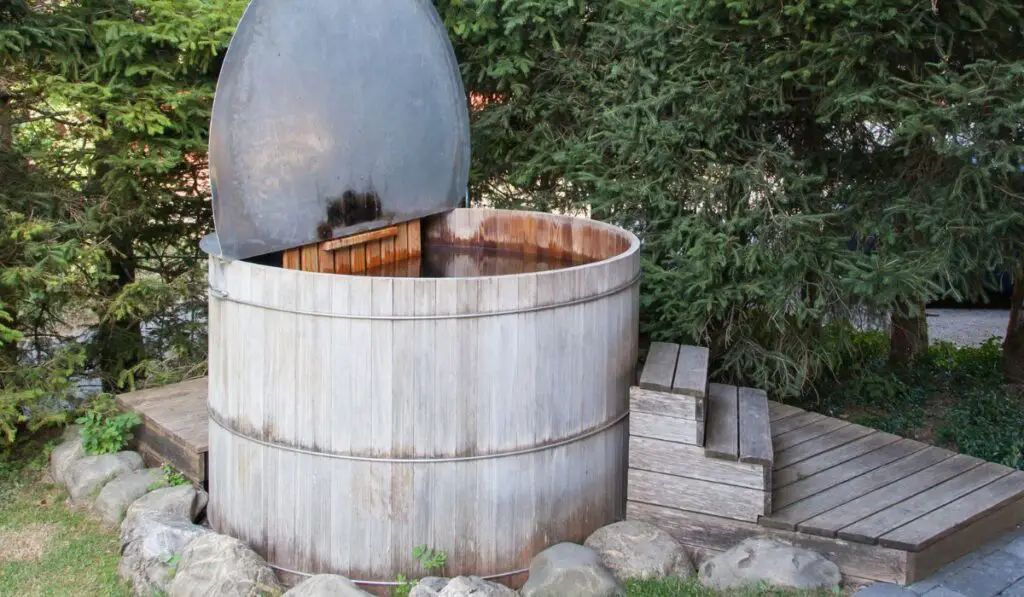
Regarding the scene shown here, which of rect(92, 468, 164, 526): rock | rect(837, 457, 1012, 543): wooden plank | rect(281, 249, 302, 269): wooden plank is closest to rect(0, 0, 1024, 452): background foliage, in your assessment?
rect(92, 468, 164, 526): rock

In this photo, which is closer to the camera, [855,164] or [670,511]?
[670,511]

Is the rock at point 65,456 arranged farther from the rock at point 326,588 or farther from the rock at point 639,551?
the rock at point 639,551

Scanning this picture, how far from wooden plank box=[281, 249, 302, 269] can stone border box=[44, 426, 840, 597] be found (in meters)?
1.38

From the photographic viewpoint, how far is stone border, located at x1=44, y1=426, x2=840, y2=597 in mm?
4480

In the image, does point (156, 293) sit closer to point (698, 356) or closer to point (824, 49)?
point (698, 356)

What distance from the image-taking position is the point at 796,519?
4832mm

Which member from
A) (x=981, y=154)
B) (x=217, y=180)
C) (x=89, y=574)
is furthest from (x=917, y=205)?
(x=89, y=574)

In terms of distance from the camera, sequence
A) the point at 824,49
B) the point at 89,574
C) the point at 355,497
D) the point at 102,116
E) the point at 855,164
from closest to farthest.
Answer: the point at 355,497 → the point at 89,574 → the point at 824,49 → the point at 855,164 → the point at 102,116

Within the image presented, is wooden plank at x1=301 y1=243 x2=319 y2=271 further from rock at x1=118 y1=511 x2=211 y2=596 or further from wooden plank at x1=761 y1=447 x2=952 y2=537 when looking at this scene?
wooden plank at x1=761 y1=447 x2=952 y2=537

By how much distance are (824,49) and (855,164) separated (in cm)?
119

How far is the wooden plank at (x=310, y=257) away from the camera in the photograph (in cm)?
524

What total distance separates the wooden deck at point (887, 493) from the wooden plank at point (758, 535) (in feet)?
0.12

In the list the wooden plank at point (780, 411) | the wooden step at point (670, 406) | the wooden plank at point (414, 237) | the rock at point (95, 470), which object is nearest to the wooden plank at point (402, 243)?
the wooden plank at point (414, 237)

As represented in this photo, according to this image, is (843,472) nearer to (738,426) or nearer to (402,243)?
(738,426)
